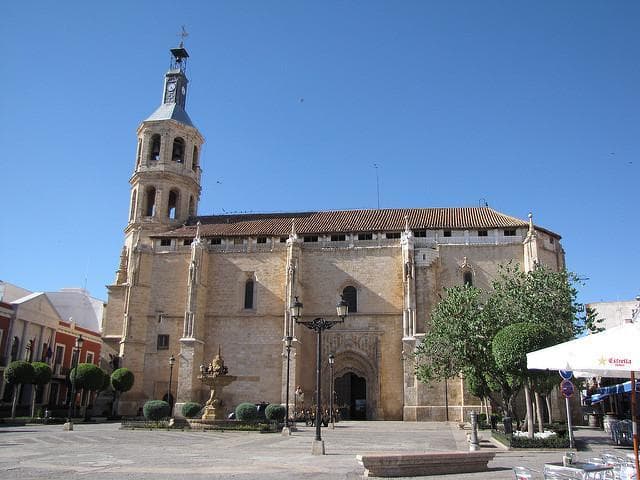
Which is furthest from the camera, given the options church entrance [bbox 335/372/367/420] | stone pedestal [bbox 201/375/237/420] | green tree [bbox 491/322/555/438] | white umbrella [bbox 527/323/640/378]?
church entrance [bbox 335/372/367/420]

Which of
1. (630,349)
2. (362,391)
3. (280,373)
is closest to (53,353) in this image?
(280,373)

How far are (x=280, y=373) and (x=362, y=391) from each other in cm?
549

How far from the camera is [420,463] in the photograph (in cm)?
1116

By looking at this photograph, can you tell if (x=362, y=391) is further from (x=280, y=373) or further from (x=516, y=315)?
(x=516, y=315)

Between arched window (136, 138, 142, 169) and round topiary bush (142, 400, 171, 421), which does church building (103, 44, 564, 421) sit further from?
round topiary bush (142, 400, 171, 421)

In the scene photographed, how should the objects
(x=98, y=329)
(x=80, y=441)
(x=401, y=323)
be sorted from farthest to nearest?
(x=98, y=329) < (x=401, y=323) < (x=80, y=441)

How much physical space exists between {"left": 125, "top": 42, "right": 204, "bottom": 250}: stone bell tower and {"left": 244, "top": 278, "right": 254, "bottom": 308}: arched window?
8.50m

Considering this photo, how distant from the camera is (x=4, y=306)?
129 feet

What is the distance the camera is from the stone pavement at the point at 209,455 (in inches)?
444

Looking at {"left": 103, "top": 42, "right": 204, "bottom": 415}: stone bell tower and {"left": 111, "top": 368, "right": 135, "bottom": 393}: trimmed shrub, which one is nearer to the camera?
{"left": 111, "top": 368, "right": 135, "bottom": 393}: trimmed shrub

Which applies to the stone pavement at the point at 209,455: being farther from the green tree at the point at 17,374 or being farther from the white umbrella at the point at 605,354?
the green tree at the point at 17,374

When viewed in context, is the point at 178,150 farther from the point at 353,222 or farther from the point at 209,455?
the point at 209,455

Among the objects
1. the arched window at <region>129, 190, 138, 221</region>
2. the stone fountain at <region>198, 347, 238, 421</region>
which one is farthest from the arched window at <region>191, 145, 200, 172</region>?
the stone fountain at <region>198, 347, 238, 421</region>

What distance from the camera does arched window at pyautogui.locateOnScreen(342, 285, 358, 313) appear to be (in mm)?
37000
